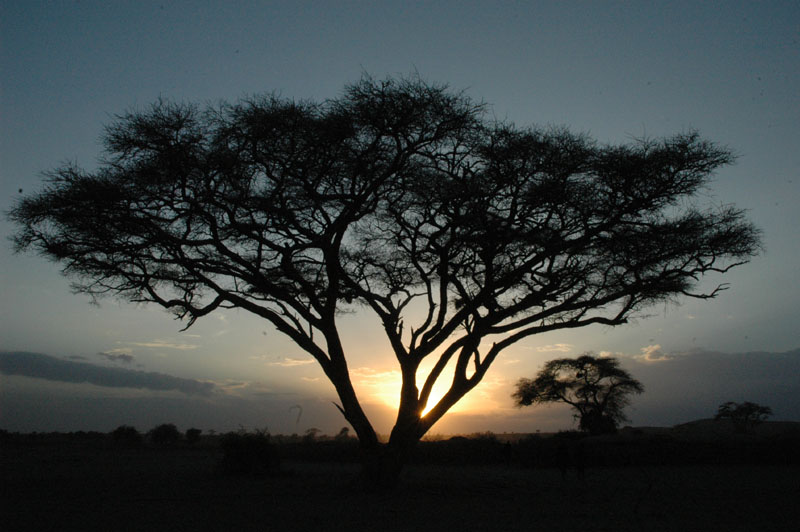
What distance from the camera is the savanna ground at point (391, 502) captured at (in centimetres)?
974

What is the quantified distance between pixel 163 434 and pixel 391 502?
109 ft

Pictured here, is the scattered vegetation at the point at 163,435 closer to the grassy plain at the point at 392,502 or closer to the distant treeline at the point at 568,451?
the distant treeline at the point at 568,451

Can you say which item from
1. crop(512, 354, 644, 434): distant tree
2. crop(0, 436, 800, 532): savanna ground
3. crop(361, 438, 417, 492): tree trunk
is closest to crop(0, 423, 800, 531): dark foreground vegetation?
crop(0, 436, 800, 532): savanna ground

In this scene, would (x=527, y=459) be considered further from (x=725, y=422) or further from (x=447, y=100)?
(x=725, y=422)

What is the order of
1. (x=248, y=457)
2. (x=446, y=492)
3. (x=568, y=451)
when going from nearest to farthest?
1. (x=446, y=492)
2. (x=248, y=457)
3. (x=568, y=451)

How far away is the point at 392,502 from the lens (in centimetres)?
1189

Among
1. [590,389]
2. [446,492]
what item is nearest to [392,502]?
[446,492]

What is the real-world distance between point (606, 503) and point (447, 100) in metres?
9.12

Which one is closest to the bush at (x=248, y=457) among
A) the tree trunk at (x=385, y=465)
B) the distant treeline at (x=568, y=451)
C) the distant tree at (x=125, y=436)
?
the distant treeline at (x=568, y=451)

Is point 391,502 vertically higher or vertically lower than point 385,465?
lower

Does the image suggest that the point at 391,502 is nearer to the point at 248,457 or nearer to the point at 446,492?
the point at 446,492

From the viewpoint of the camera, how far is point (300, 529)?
9.29 m

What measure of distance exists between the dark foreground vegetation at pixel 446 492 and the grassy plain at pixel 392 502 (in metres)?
0.03

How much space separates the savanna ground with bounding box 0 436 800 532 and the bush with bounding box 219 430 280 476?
53cm
